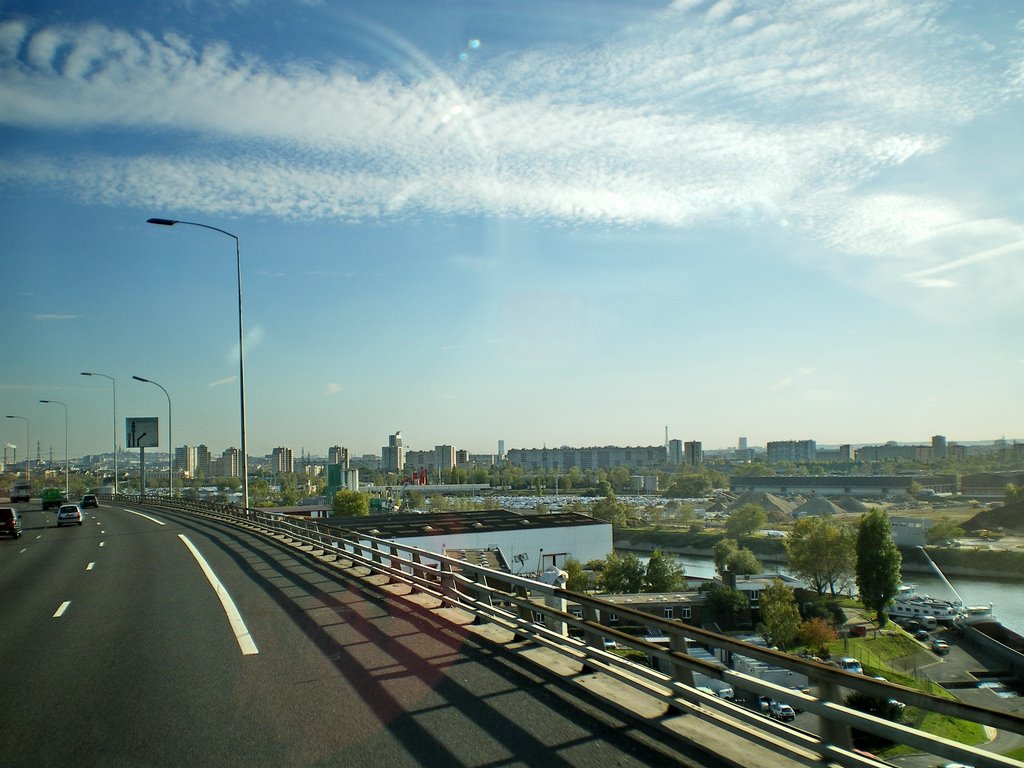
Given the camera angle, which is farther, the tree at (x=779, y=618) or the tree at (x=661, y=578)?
the tree at (x=661, y=578)

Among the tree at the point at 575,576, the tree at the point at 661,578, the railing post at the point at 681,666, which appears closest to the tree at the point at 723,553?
the tree at the point at 661,578

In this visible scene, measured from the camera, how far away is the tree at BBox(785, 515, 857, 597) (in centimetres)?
4703

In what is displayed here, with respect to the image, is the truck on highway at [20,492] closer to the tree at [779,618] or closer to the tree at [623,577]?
the tree at [623,577]

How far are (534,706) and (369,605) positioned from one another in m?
6.74

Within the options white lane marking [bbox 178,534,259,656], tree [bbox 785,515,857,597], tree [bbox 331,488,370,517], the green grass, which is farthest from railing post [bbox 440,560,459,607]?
tree [bbox 331,488,370,517]

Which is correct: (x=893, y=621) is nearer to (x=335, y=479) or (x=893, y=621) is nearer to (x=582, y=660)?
(x=582, y=660)

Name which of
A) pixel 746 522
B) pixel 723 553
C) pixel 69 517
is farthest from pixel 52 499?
pixel 746 522

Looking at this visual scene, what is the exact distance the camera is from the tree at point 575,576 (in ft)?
132

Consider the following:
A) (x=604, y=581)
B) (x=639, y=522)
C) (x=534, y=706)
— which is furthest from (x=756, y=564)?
(x=534, y=706)

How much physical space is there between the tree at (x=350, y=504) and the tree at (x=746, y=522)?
41137mm

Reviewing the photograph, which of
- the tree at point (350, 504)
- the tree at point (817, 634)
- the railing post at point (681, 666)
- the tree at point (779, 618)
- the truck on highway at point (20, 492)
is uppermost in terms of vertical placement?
the railing post at point (681, 666)

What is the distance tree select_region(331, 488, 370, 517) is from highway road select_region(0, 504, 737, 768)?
64.0m

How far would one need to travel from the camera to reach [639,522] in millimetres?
93250

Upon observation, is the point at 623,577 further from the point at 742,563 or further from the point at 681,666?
the point at 681,666
